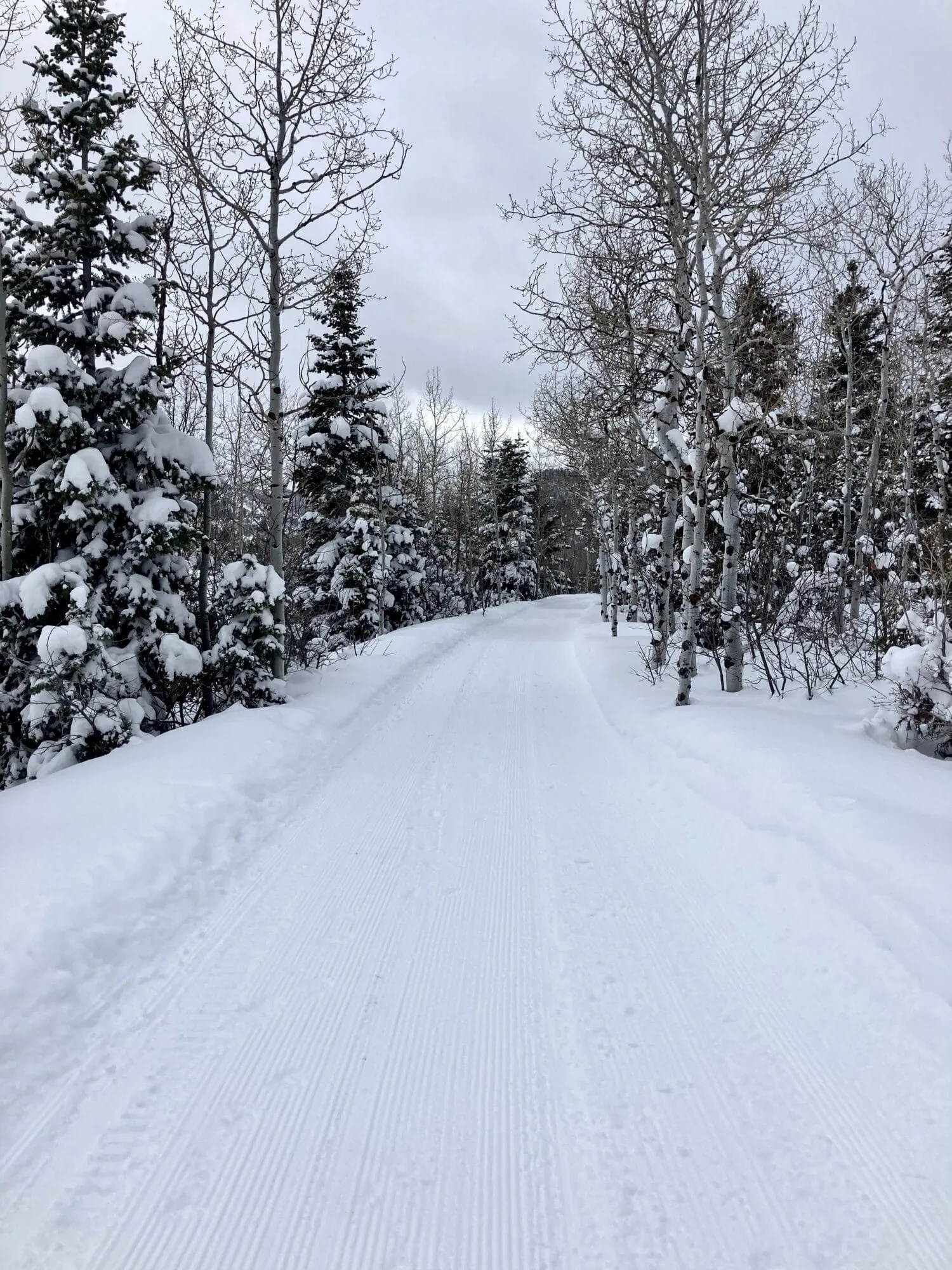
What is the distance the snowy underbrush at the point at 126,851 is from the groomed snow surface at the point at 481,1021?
0.9 inches

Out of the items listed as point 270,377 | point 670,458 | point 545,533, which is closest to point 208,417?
point 270,377

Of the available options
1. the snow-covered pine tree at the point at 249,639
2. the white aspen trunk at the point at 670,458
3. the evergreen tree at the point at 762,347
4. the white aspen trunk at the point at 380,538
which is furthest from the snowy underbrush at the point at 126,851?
the white aspen trunk at the point at 380,538

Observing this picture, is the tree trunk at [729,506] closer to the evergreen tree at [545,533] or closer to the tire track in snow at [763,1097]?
the tire track in snow at [763,1097]

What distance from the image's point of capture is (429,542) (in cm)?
2647

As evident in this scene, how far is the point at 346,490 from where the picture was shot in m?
18.6

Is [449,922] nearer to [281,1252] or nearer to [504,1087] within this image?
[504,1087]

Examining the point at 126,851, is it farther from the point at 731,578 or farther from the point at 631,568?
the point at 631,568

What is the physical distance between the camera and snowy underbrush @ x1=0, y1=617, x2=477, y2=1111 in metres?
2.96

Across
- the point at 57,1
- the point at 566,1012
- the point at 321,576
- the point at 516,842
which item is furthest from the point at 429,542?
the point at 566,1012

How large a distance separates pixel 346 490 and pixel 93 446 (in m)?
11.2

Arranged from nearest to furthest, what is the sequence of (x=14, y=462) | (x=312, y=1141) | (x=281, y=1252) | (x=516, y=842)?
(x=281, y=1252) → (x=312, y=1141) → (x=516, y=842) → (x=14, y=462)

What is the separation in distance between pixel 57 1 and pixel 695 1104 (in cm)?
1292

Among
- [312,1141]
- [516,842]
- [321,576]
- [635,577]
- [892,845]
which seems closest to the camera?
[312,1141]

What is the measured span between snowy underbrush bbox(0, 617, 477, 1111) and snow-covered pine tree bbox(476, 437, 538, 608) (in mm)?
28059
